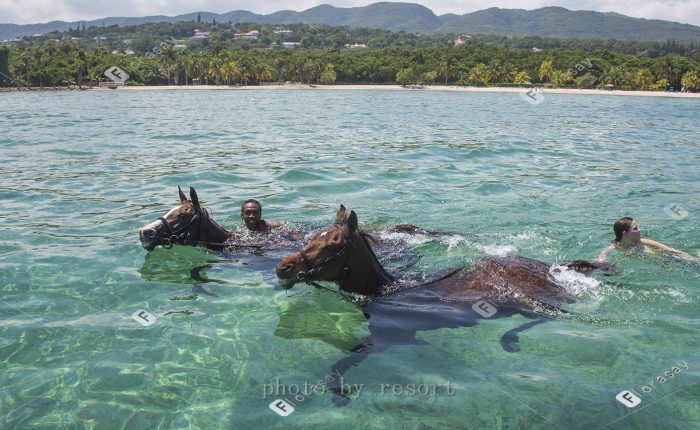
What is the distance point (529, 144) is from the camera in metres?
27.6

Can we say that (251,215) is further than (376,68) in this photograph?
No

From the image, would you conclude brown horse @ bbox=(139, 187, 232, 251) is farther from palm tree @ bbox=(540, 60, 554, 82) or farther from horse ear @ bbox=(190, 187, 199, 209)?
palm tree @ bbox=(540, 60, 554, 82)

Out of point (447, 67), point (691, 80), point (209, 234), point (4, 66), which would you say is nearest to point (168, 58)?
point (4, 66)

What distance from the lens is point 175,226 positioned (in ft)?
28.5

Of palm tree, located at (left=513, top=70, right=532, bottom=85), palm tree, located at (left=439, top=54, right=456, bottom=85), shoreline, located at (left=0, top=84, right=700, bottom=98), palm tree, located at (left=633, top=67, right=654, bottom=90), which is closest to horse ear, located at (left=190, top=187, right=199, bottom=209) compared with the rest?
shoreline, located at (left=0, top=84, right=700, bottom=98)

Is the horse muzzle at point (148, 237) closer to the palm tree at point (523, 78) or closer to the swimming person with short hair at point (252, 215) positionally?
the swimming person with short hair at point (252, 215)

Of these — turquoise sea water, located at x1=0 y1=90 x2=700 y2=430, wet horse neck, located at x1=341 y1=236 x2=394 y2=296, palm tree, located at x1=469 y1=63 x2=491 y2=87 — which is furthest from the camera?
palm tree, located at x1=469 y1=63 x2=491 y2=87

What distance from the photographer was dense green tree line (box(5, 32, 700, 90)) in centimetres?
11250

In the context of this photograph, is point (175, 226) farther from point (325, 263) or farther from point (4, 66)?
point (4, 66)

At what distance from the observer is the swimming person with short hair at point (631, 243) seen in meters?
9.52

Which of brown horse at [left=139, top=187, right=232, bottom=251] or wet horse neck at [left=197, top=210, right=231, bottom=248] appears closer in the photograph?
brown horse at [left=139, top=187, right=232, bottom=251]

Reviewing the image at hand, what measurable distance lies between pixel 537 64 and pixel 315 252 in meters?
138

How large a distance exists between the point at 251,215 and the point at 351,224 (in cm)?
380

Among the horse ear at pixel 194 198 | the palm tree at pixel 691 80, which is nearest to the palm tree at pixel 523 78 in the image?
the palm tree at pixel 691 80
